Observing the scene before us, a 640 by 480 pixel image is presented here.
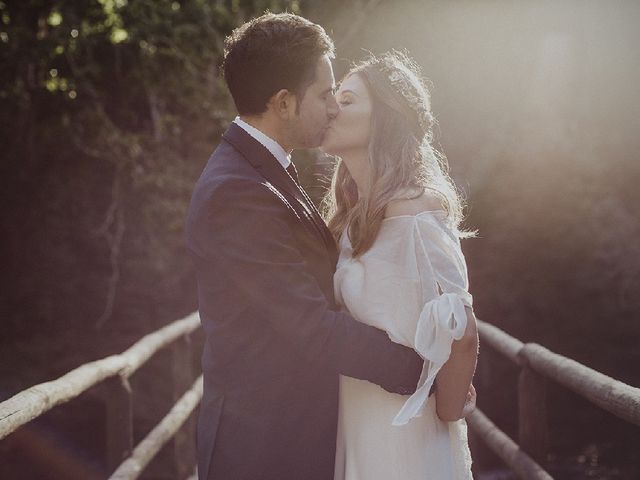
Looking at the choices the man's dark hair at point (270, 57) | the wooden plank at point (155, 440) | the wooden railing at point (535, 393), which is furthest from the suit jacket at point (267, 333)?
the wooden plank at point (155, 440)

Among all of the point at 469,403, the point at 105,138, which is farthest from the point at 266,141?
the point at 105,138

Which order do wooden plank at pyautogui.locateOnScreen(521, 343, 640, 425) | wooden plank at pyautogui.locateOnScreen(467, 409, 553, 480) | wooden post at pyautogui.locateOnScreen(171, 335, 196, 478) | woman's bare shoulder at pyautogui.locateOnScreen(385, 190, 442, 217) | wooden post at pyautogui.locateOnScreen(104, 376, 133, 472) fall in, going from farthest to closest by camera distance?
wooden post at pyautogui.locateOnScreen(171, 335, 196, 478) → wooden post at pyautogui.locateOnScreen(104, 376, 133, 472) → wooden plank at pyautogui.locateOnScreen(467, 409, 553, 480) → wooden plank at pyautogui.locateOnScreen(521, 343, 640, 425) → woman's bare shoulder at pyautogui.locateOnScreen(385, 190, 442, 217)

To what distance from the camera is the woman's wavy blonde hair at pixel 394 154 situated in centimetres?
228

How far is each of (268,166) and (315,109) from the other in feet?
0.88

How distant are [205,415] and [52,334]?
10710 millimetres

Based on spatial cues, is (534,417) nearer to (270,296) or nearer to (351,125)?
(351,125)

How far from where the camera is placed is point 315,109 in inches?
91.0

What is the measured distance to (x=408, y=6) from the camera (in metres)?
9.27

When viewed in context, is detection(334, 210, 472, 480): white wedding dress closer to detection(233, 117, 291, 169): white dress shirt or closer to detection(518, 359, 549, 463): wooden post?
detection(233, 117, 291, 169): white dress shirt

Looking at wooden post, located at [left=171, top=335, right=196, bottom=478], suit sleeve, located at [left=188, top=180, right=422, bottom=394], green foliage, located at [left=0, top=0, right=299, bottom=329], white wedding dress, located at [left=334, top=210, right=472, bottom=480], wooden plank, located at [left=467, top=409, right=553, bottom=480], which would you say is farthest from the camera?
green foliage, located at [left=0, top=0, right=299, bottom=329]

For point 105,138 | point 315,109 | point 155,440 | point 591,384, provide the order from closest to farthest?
1. point 315,109
2. point 591,384
3. point 155,440
4. point 105,138

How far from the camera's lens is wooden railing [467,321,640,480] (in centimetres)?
267

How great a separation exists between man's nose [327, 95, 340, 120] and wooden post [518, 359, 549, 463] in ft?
5.36

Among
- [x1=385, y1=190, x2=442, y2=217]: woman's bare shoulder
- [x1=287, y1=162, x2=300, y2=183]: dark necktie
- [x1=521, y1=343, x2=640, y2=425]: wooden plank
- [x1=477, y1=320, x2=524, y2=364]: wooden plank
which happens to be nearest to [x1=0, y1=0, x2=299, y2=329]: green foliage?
[x1=477, y1=320, x2=524, y2=364]: wooden plank
